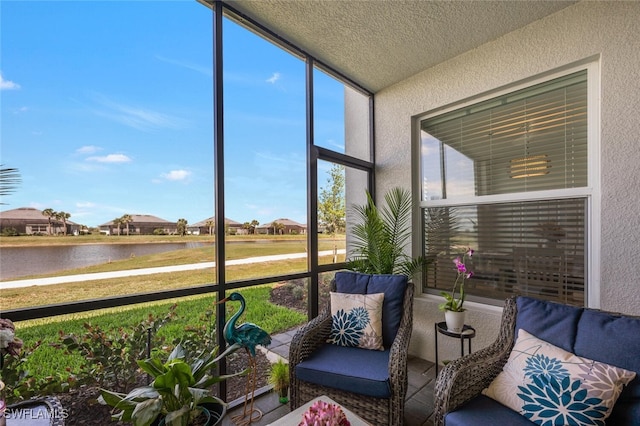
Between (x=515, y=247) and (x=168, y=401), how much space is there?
109 inches

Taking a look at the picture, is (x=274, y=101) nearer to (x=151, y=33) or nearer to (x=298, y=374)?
(x=151, y=33)

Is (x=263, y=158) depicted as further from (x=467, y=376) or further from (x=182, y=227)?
(x=467, y=376)

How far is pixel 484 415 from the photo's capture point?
1255mm

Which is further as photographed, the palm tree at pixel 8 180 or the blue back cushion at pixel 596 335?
the palm tree at pixel 8 180

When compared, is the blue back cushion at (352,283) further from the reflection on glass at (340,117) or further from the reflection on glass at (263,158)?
the reflection on glass at (340,117)

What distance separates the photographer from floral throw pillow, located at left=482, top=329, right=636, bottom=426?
3.74 feet

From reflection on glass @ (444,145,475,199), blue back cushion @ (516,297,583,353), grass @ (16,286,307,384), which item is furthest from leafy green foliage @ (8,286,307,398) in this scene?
reflection on glass @ (444,145,475,199)

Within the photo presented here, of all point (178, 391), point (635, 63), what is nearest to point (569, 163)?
point (635, 63)

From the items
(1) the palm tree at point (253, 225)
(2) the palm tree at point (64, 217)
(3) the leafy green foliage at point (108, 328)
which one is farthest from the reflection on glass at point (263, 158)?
(2) the palm tree at point (64, 217)

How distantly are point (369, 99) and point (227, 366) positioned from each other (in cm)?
318

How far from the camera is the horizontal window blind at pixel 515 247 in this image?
2153 millimetres

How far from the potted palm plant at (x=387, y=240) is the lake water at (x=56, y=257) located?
6.41 feet

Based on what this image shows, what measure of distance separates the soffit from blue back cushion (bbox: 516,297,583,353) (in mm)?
2174

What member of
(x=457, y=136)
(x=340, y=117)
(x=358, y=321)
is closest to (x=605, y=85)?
(x=457, y=136)
